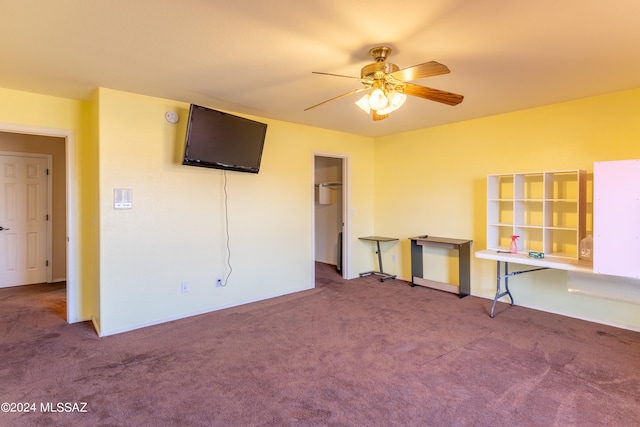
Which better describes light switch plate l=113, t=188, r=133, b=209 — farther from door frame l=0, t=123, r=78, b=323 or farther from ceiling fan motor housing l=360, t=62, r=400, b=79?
ceiling fan motor housing l=360, t=62, r=400, b=79

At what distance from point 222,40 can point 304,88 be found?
3.39 ft

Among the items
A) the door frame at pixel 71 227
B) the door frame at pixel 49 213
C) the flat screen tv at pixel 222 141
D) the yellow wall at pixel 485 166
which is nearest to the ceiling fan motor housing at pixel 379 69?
the flat screen tv at pixel 222 141

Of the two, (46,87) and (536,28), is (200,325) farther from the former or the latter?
(536,28)

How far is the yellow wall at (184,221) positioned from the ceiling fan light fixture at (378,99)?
2.23m

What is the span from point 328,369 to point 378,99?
198cm

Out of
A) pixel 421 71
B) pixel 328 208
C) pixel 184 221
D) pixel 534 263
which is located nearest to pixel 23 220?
pixel 184 221

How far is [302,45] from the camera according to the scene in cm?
227

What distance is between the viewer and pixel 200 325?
3.39 m

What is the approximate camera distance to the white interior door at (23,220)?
4.83m

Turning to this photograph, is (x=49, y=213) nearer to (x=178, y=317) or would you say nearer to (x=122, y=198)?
(x=122, y=198)

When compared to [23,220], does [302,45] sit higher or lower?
higher

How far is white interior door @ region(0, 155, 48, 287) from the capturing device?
4828 mm

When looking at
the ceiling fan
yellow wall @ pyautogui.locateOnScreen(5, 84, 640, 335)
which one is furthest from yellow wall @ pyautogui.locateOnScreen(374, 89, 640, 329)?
the ceiling fan

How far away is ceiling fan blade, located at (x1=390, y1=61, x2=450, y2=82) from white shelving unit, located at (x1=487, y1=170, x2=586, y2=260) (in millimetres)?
2159
